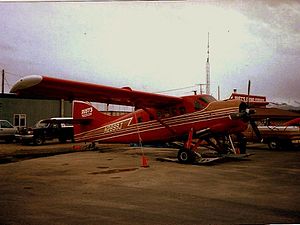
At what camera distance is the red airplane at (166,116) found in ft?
28.7

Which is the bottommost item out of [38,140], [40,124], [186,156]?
[186,156]

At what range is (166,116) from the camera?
10.9 metres

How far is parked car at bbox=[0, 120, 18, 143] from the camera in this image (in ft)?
62.1

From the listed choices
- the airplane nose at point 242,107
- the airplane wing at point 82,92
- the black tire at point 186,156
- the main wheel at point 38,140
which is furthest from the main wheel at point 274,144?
the main wheel at point 38,140

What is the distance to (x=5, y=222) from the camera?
4.05 meters

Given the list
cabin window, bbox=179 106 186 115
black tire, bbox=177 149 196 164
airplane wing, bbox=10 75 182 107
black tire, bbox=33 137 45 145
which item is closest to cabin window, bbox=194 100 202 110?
cabin window, bbox=179 106 186 115

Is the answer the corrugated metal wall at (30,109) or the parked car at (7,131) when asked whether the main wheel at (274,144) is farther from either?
the parked car at (7,131)

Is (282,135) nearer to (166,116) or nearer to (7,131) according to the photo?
(166,116)

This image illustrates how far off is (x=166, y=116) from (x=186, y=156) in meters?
1.90

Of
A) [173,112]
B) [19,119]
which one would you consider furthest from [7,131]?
[173,112]

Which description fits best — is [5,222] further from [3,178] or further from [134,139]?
[134,139]

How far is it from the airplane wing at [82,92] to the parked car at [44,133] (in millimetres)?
8372

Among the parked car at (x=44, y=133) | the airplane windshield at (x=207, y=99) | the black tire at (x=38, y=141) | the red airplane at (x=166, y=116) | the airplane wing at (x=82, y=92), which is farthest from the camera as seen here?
the black tire at (x=38, y=141)

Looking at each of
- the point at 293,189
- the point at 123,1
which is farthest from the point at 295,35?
the point at 123,1
